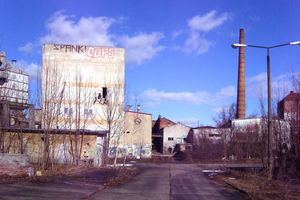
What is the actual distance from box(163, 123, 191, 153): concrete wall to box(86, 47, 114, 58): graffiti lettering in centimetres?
2432

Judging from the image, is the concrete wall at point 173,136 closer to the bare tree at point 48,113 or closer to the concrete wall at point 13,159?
the bare tree at point 48,113

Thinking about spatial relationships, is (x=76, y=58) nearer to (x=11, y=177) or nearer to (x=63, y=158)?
(x=63, y=158)

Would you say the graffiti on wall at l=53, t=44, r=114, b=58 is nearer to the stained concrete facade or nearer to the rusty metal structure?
the rusty metal structure

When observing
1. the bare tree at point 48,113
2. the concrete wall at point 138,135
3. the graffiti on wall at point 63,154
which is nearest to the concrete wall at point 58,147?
the graffiti on wall at point 63,154

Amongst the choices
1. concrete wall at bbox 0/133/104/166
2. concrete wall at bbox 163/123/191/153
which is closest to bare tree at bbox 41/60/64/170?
concrete wall at bbox 0/133/104/166

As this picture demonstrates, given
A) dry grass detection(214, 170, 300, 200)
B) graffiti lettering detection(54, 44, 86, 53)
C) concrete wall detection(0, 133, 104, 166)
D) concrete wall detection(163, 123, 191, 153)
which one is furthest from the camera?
concrete wall detection(163, 123, 191, 153)

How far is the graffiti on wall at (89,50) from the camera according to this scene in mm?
35031

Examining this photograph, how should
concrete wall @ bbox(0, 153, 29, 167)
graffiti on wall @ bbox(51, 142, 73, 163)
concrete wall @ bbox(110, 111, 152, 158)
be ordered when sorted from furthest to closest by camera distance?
1. concrete wall @ bbox(110, 111, 152, 158)
2. graffiti on wall @ bbox(51, 142, 73, 163)
3. concrete wall @ bbox(0, 153, 29, 167)

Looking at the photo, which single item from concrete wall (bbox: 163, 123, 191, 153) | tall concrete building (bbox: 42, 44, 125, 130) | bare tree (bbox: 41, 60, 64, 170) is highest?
tall concrete building (bbox: 42, 44, 125, 130)

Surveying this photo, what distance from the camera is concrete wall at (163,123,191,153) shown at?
178ft

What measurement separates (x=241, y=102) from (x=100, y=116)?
24848 mm

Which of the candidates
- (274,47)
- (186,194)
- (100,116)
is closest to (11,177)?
(186,194)

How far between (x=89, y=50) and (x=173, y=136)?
1086 inches

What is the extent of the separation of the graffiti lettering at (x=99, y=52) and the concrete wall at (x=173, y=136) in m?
24.3
